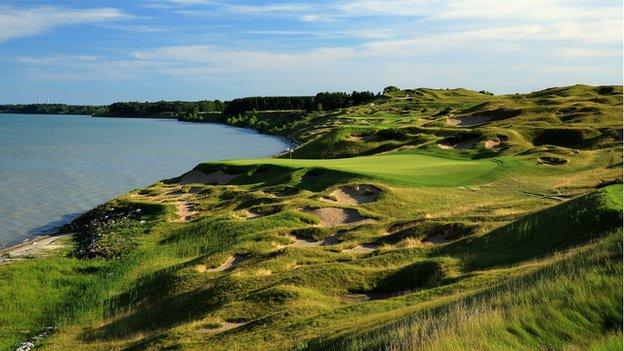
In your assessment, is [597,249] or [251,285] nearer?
[597,249]

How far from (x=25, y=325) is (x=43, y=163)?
67018 mm

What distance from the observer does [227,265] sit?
23.1 meters

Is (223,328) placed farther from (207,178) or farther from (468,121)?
(468,121)

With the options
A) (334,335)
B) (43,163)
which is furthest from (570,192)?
(43,163)

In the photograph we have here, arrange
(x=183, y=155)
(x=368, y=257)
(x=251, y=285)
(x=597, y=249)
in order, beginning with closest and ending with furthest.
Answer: (x=597, y=249), (x=251, y=285), (x=368, y=257), (x=183, y=155)

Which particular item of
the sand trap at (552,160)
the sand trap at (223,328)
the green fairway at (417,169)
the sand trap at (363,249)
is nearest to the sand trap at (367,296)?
the sand trap at (223,328)

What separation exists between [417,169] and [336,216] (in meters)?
12.5

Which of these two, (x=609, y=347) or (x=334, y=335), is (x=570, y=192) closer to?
(x=334, y=335)

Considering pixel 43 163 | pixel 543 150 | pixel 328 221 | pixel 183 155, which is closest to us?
pixel 328 221

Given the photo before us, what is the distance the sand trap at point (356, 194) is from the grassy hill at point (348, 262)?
86mm

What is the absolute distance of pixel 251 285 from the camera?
19.0 metres

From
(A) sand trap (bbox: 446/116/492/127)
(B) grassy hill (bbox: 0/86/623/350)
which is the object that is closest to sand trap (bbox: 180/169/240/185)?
(B) grassy hill (bbox: 0/86/623/350)

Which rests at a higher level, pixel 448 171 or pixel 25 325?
pixel 448 171

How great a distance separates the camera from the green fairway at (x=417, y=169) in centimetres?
3666
